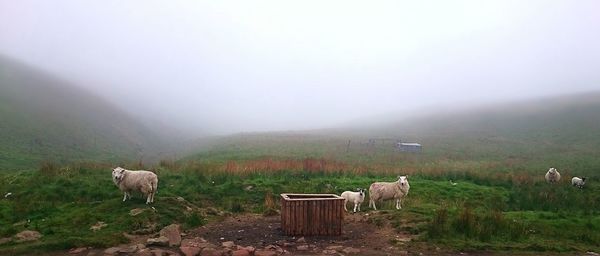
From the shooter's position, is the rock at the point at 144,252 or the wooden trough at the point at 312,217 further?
the wooden trough at the point at 312,217

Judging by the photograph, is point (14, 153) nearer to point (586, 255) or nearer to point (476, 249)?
point (476, 249)

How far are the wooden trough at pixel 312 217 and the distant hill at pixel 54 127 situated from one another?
2943 cm

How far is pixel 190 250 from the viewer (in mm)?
14633

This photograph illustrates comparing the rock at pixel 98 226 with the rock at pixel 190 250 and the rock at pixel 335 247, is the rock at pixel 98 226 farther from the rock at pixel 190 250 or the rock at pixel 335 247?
the rock at pixel 335 247

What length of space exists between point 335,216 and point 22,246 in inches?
410

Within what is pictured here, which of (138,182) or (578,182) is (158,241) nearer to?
(138,182)

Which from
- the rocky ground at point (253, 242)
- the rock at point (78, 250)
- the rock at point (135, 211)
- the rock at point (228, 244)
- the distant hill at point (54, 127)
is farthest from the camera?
the distant hill at point (54, 127)

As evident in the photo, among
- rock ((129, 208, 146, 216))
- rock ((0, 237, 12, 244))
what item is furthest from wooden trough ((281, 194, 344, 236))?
rock ((0, 237, 12, 244))

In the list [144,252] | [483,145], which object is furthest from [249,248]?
[483,145]

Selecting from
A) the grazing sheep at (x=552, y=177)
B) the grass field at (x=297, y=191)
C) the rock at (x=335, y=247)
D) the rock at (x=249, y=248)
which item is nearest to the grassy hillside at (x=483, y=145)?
the grazing sheep at (x=552, y=177)

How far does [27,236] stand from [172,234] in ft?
16.0

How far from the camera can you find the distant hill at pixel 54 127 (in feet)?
170

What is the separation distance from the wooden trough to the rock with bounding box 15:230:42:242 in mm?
8429

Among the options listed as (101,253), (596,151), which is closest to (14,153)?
(101,253)
